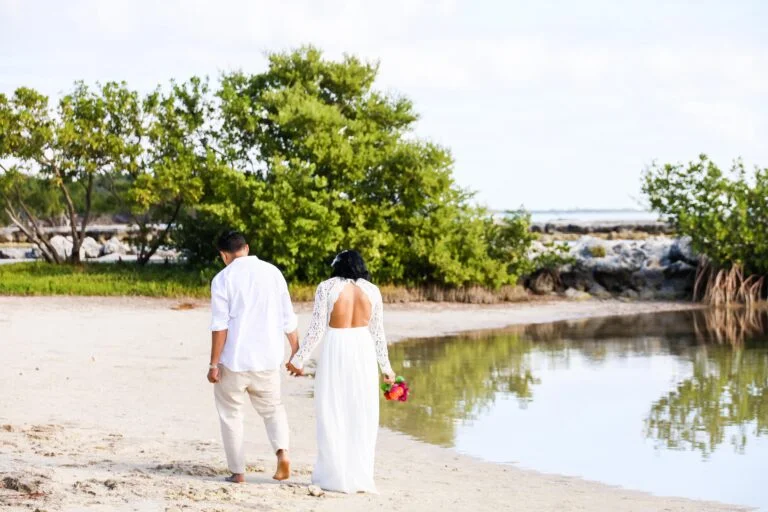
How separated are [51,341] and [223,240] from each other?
10875 mm

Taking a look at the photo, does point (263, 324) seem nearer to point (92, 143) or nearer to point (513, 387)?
point (513, 387)

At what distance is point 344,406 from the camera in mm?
9250

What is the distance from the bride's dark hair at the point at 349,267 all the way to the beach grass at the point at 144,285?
19534 mm

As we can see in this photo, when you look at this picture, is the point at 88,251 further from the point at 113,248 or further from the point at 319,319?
the point at 319,319

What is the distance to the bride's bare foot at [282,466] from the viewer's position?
9.40 m

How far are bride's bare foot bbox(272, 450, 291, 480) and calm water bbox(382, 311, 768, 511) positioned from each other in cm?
317

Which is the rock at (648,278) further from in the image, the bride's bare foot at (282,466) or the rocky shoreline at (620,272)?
the bride's bare foot at (282,466)

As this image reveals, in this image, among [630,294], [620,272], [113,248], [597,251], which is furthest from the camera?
[113,248]

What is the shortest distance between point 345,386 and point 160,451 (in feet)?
8.03

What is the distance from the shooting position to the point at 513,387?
1736 centimetres

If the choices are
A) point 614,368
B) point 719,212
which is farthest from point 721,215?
point 614,368

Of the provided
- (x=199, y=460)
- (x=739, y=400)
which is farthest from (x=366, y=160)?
(x=199, y=460)

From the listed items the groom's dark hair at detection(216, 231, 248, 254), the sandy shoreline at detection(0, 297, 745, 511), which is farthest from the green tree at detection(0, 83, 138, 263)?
the groom's dark hair at detection(216, 231, 248, 254)

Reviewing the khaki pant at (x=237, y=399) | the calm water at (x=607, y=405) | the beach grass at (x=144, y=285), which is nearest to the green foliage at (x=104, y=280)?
the beach grass at (x=144, y=285)
